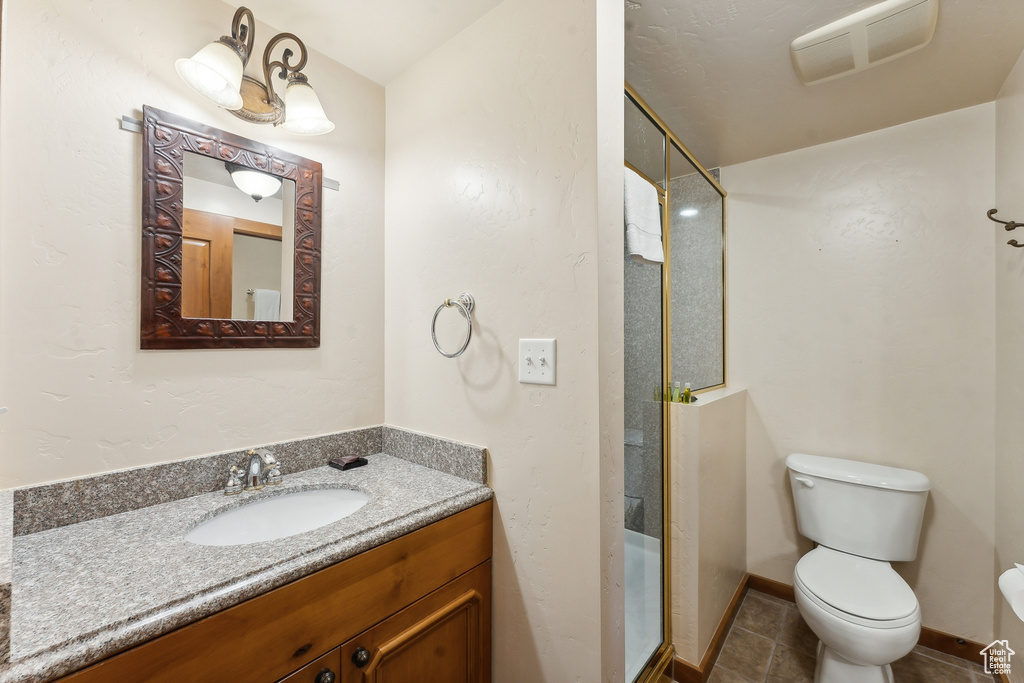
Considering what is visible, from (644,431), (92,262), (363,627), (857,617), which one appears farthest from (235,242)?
(857,617)

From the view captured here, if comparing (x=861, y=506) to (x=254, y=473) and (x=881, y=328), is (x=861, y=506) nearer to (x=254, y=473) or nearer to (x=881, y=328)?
(x=881, y=328)

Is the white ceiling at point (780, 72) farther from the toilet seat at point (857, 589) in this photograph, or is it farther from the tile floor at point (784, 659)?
the tile floor at point (784, 659)

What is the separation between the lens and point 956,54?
1.38m

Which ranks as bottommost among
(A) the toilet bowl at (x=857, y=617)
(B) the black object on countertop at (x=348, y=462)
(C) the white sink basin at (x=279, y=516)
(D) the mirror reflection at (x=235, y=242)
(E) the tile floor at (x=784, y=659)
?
(E) the tile floor at (x=784, y=659)

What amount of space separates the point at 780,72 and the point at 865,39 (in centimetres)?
24

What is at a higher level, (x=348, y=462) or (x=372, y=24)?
(x=372, y=24)

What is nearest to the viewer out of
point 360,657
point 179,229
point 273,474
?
point 360,657

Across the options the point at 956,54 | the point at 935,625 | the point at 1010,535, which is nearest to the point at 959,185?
the point at 956,54

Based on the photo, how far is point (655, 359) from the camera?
5.07ft

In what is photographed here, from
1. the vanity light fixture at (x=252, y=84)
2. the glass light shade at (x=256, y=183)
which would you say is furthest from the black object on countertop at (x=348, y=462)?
the vanity light fixture at (x=252, y=84)

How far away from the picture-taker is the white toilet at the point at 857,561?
1360 mm

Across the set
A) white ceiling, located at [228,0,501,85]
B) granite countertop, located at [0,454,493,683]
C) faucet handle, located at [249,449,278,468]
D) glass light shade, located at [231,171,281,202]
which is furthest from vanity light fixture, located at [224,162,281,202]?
granite countertop, located at [0,454,493,683]

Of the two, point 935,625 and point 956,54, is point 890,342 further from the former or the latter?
point 935,625

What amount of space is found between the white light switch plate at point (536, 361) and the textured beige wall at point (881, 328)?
64.9 inches
